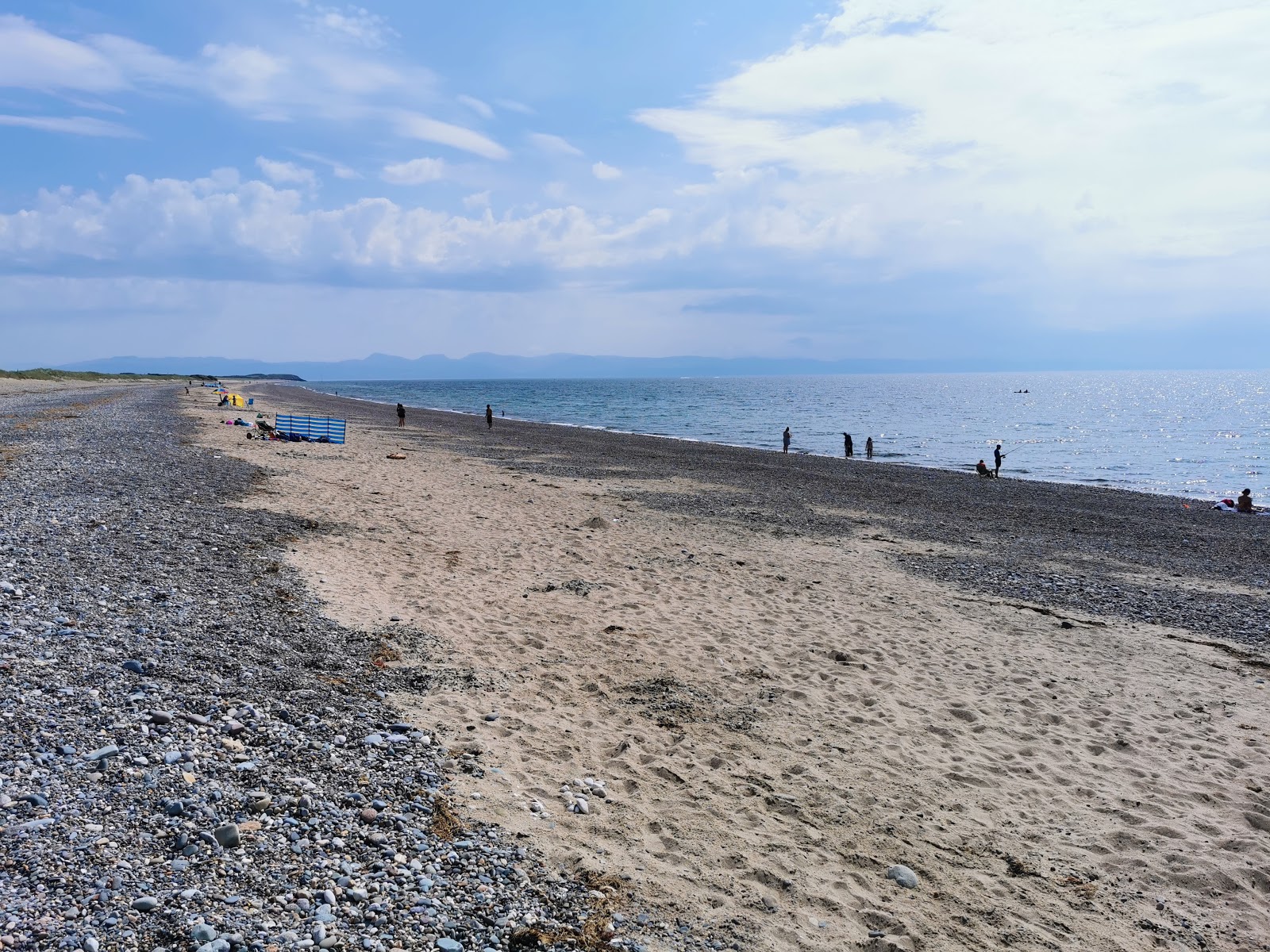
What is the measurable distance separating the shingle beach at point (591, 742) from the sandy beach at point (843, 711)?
0.05 meters

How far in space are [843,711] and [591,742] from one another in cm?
311

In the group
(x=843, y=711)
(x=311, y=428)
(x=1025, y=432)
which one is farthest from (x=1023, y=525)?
(x=1025, y=432)

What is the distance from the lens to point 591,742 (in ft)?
24.6

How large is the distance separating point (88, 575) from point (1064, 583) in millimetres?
17373

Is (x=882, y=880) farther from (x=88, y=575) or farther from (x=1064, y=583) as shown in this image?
(x=1064, y=583)

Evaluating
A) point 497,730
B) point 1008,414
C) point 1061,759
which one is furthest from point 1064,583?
point 1008,414

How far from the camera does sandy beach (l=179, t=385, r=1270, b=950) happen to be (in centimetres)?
557

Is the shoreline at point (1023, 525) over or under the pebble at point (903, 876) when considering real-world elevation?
over

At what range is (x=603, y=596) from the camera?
41.4 feet

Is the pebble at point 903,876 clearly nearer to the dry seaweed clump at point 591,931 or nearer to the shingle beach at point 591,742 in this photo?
the shingle beach at point 591,742

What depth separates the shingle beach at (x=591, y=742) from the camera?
477 cm

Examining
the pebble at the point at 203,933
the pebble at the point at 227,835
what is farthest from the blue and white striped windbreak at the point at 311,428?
the pebble at the point at 203,933

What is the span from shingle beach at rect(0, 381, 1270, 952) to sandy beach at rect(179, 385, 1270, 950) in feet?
0.15

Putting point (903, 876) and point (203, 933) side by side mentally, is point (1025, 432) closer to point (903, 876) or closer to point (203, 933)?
point (903, 876)
